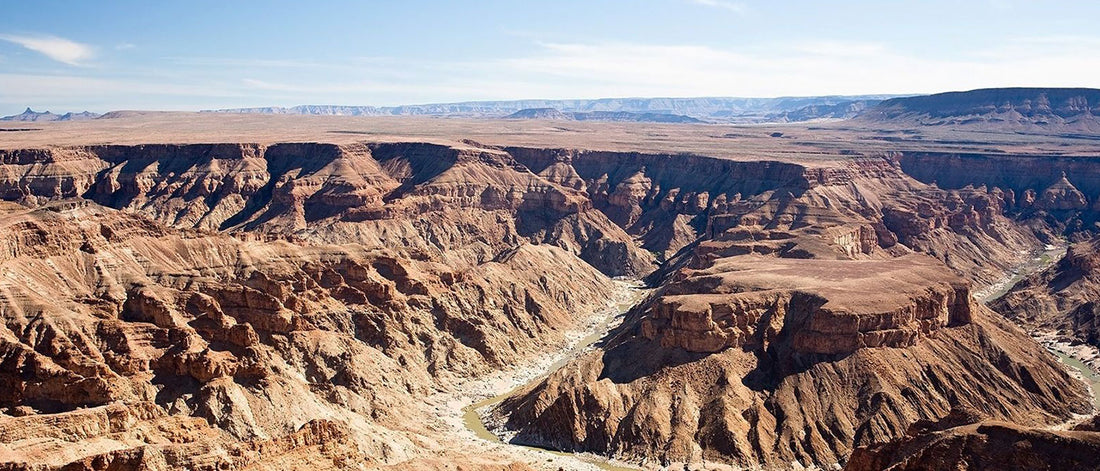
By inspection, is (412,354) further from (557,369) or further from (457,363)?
(557,369)

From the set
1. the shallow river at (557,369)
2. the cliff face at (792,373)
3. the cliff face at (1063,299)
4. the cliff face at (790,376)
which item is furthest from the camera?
the cliff face at (1063,299)

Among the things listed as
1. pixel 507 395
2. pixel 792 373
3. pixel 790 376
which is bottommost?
pixel 507 395

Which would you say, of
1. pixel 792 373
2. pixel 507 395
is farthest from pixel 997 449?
pixel 507 395

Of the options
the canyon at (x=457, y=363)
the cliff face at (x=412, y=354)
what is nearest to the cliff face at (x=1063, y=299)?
the canyon at (x=457, y=363)

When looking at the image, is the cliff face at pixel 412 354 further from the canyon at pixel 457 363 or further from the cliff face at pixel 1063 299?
the cliff face at pixel 1063 299

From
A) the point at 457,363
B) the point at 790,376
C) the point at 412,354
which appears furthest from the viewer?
the point at 457,363

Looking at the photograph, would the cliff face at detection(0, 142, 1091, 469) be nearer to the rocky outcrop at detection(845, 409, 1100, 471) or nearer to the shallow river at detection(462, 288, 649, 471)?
the shallow river at detection(462, 288, 649, 471)

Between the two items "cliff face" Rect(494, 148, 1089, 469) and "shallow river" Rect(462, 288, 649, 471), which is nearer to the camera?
"shallow river" Rect(462, 288, 649, 471)

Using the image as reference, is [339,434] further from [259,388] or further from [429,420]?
[429,420]

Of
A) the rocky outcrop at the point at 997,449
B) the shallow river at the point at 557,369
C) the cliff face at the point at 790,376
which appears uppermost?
the rocky outcrop at the point at 997,449

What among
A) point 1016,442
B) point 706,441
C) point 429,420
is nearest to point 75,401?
point 429,420

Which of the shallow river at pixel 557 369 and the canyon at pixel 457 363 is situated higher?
the canyon at pixel 457 363

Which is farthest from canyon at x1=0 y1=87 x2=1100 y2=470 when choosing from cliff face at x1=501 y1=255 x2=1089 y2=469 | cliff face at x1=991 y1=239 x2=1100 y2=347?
cliff face at x1=991 y1=239 x2=1100 y2=347
